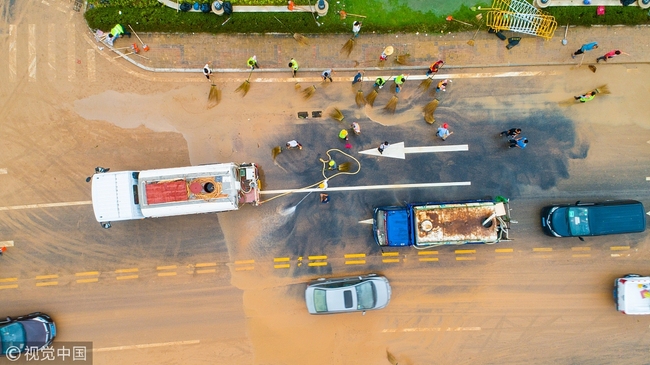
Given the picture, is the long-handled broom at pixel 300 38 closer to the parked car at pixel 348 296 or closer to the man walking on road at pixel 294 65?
the man walking on road at pixel 294 65

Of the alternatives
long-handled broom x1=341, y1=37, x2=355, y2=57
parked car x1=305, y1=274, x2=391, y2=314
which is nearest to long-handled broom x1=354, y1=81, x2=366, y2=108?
long-handled broom x1=341, y1=37, x2=355, y2=57

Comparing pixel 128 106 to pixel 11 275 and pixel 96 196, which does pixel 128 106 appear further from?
pixel 11 275

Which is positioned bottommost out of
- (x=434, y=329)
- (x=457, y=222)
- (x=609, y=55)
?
(x=434, y=329)

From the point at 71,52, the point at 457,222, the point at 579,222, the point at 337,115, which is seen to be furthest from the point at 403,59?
the point at 71,52

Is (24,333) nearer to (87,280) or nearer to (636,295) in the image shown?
(87,280)

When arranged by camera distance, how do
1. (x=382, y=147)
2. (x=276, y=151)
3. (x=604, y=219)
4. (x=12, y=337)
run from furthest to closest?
(x=276, y=151) → (x=382, y=147) → (x=12, y=337) → (x=604, y=219)

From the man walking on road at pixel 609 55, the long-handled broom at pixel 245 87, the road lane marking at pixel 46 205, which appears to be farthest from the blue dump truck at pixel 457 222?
the road lane marking at pixel 46 205

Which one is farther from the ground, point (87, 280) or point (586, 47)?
point (586, 47)
